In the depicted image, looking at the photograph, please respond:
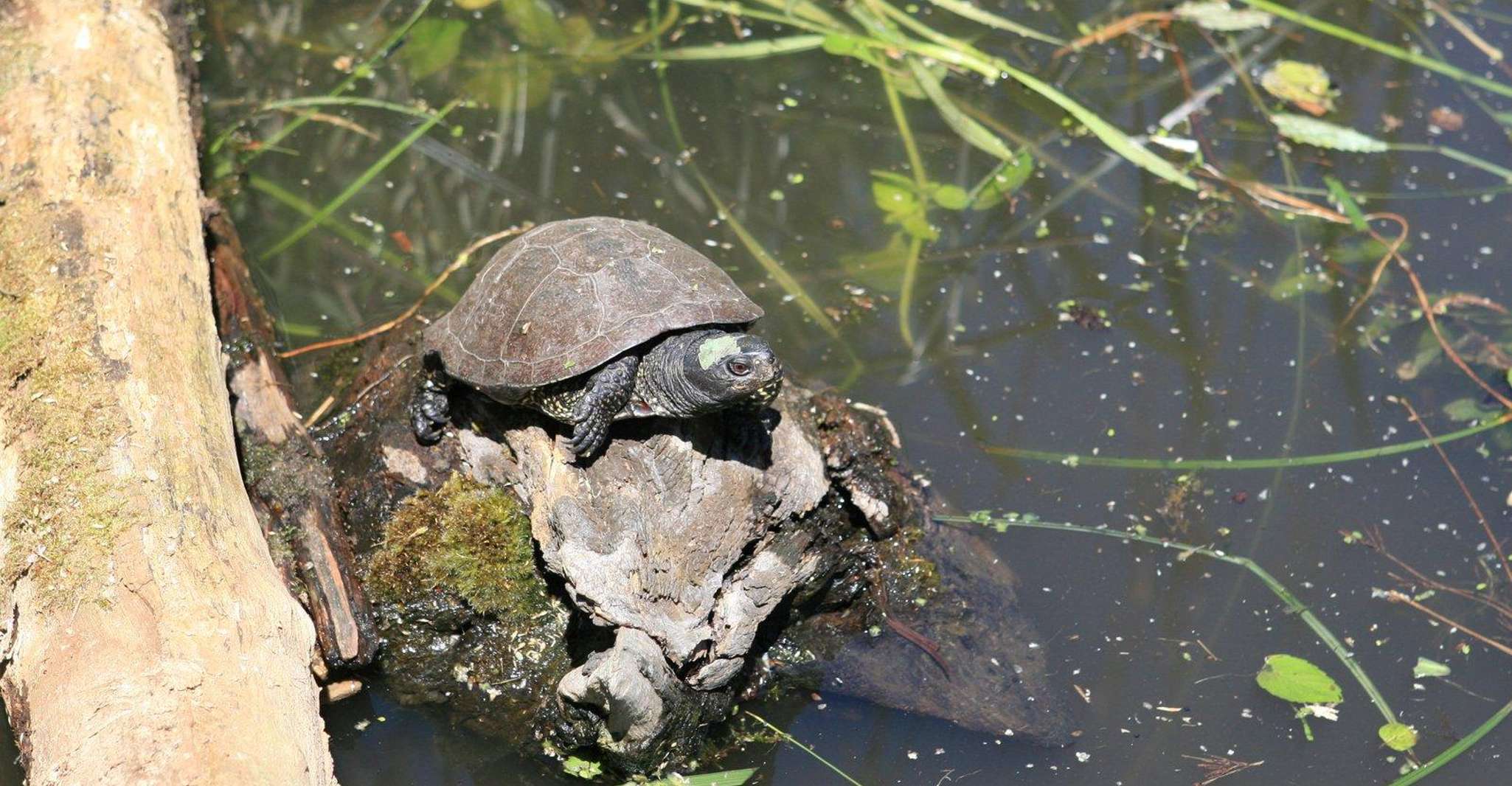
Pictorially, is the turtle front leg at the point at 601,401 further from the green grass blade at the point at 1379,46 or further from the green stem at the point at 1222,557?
the green grass blade at the point at 1379,46

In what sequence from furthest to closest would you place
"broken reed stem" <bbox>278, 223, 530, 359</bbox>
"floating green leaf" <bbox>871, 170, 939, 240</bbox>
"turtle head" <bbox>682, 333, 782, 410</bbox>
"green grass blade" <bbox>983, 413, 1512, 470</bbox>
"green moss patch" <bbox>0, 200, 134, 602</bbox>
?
Answer: "floating green leaf" <bbox>871, 170, 939, 240</bbox> → "broken reed stem" <bbox>278, 223, 530, 359</bbox> → "green grass blade" <bbox>983, 413, 1512, 470</bbox> → "turtle head" <bbox>682, 333, 782, 410</bbox> → "green moss patch" <bbox>0, 200, 134, 602</bbox>

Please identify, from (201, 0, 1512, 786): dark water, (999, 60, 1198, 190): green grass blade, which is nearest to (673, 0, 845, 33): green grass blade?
(201, 0, 1512, 786): dark water

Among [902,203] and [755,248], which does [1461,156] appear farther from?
[755,248]

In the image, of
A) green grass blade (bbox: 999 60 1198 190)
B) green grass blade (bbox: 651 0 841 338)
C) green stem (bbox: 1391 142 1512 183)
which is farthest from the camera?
green stem (bbox: 1391 142 1512 183)

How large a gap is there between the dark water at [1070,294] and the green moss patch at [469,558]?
367 mm

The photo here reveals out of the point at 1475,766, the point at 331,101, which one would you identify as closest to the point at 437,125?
the point at 331,101

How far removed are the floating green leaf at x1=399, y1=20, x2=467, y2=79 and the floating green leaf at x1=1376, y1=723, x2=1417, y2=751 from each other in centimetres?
492

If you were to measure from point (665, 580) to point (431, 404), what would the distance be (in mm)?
1074

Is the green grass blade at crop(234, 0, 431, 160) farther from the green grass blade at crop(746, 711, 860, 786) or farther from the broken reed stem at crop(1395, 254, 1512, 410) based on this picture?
the broken reed stem at crop(1395, 254, 1512, 410)

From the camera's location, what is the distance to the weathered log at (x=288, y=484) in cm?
355

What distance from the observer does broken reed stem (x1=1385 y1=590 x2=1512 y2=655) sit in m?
3.98

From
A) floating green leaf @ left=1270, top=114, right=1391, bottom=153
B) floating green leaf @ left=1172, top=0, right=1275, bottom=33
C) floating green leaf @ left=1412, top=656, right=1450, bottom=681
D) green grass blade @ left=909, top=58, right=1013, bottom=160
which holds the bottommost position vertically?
floating green leaf @ left=1412, top=656, right=1450, bottom=681

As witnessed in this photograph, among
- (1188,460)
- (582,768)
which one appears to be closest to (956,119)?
(1188,460)

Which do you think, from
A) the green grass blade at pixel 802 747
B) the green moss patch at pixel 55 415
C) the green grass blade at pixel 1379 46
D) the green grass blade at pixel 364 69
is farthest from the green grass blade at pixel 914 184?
the green moss patch at pixel 55 415
